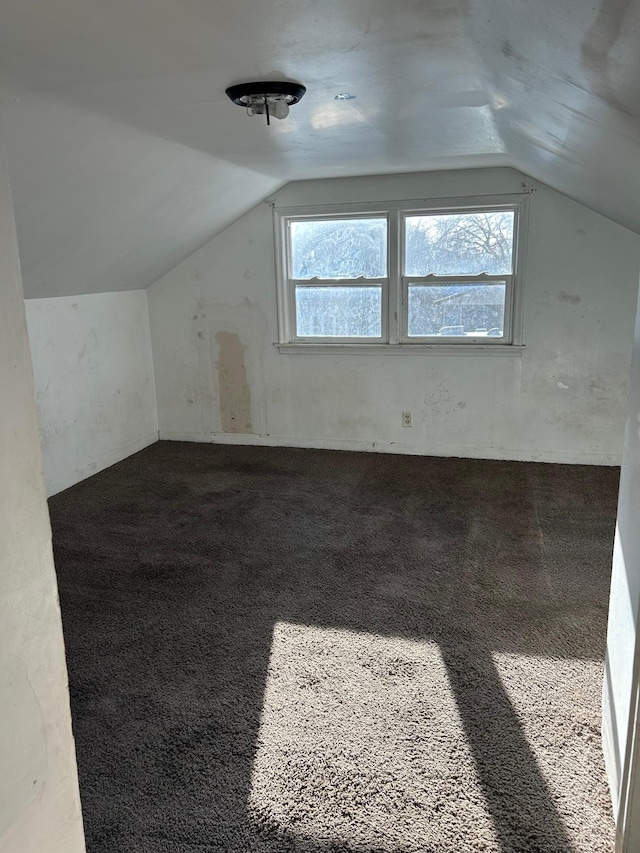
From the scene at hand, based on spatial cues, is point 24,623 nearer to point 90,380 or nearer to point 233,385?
point 90,380

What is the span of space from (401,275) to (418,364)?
671mm

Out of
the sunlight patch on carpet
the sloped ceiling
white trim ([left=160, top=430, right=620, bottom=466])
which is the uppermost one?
the sloped ceiling

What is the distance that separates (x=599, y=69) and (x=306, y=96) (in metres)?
1.28

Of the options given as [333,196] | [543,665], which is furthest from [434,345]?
[543,665]

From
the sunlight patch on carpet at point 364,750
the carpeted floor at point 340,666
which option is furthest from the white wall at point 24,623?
the sunlight patch on carpet at point 364,750

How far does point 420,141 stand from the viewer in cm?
325

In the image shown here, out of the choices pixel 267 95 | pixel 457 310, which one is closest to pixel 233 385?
pixel 457 310

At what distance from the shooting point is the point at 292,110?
2.51 m

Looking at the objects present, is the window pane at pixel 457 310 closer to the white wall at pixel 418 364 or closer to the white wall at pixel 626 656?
the white wall at pixel 418 364

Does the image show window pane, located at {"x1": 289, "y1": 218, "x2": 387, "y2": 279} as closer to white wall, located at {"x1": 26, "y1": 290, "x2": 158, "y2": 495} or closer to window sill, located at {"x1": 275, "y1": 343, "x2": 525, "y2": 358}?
window sill, located at {"x1": 275, "y1": 343, "x2": 525, "y2": 358}

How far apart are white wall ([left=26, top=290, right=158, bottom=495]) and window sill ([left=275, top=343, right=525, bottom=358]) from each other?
46.9 inches

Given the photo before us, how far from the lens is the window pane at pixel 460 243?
14.4ft

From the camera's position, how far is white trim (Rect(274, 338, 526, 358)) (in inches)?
177

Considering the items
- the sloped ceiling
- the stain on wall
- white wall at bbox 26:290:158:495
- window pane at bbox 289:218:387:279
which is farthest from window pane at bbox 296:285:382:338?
white wall at bbox 26:290:158:495
